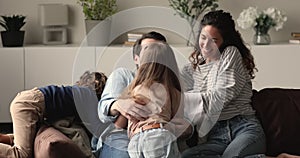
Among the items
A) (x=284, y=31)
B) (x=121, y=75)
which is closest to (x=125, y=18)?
(x=284, y=31)

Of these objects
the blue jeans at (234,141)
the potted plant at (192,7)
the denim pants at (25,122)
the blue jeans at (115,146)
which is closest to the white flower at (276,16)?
the potted plant at (192,7)

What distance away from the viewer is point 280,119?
2.58 metres

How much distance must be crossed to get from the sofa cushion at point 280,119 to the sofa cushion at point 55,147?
996 millimetres

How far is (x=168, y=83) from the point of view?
7.30 ft

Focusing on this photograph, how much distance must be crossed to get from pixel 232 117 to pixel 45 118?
0.92 meters

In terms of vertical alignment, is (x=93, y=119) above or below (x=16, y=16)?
below

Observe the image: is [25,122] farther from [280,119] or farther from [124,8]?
[124,8]

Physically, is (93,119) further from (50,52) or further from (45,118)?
(50,52)

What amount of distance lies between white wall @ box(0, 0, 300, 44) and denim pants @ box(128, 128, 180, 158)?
2640 millimetres

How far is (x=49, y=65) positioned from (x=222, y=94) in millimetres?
2303

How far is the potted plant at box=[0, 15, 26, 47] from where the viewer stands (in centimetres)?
442

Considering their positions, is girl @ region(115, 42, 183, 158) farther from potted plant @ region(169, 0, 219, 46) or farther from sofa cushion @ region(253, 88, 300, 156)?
potted plant @ region(169, 0, 219, 46)

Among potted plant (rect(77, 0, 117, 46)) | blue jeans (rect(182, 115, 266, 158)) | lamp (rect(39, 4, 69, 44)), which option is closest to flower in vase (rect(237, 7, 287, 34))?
potted plant (rect(77, 0, 117, 46))

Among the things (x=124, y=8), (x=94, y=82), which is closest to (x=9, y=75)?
(x=124, y=8)
